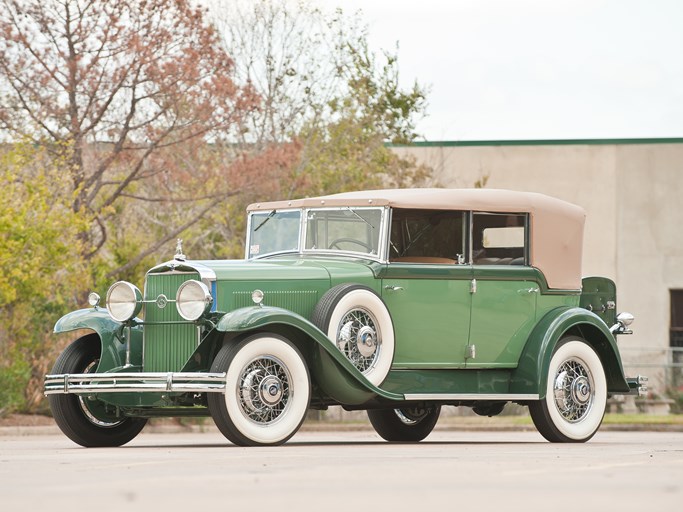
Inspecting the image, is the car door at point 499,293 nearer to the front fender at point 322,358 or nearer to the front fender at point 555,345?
the front fender at point 555,345

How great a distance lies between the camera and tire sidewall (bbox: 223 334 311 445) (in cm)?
1097

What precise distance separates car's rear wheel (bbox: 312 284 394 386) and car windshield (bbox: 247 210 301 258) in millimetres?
1443

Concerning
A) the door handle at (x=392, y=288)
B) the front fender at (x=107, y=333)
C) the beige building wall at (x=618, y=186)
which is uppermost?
the beige building wall at (x=618, y=186)

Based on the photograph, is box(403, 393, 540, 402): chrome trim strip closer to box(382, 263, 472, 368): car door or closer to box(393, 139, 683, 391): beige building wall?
box(382, 263, 472, 368): car door

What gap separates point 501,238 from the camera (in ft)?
44.9

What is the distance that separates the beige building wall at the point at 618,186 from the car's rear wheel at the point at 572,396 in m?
20.6

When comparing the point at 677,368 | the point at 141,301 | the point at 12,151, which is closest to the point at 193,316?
the point at 141,301

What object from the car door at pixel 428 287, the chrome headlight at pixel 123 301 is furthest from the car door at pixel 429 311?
the chrome headlight at pixel 123 301

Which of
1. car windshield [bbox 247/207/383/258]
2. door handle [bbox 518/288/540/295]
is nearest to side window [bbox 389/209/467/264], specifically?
car windshield [bbox 247/207/383/258]

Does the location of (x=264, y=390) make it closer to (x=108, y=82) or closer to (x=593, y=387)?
(x=593, y=387)

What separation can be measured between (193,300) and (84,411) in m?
1.66

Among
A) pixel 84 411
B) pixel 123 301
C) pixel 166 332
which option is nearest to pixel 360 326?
pixel 166 332

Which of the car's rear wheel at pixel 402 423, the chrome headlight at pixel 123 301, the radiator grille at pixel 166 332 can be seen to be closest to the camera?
the radiator grille at pixel 166 332

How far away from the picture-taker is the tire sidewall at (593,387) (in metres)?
13.2
